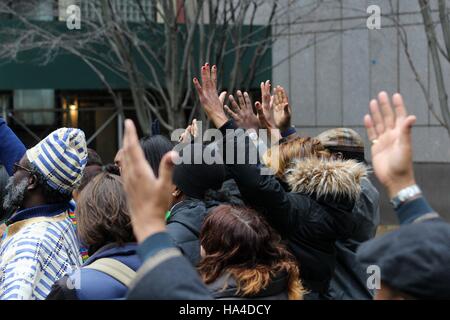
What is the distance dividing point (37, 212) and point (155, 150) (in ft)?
3.50

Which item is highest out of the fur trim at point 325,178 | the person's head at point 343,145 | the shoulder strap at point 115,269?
the person's head at point 343,145

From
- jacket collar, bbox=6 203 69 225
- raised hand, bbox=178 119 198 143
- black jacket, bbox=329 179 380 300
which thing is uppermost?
raised hand, bbox=178 119 198 143

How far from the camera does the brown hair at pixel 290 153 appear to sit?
4012 mm

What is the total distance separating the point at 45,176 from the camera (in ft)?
11.2

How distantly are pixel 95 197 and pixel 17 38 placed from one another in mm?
11006

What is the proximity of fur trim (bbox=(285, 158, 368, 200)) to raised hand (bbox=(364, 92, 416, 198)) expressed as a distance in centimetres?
159

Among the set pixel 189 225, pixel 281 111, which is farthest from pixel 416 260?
pixel 281 111

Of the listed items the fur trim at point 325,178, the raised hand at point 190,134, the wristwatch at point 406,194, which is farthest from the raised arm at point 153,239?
the raised hand at point 190,134

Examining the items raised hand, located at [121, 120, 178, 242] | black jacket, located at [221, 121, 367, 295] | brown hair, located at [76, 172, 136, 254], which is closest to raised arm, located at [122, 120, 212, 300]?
raised hand, located at [121, 120, 178, 242]

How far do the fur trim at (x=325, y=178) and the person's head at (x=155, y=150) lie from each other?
2.69 ft

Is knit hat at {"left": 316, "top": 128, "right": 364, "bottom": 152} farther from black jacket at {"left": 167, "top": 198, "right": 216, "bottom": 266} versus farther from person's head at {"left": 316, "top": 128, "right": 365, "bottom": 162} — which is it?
black jacket at {"left": 167, "top": 198, "right": 216, "bottom": 266}

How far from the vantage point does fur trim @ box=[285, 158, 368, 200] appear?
12.5 ft

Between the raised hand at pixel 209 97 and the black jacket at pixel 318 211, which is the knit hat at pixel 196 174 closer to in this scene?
the black jacket at pixel 318 211
